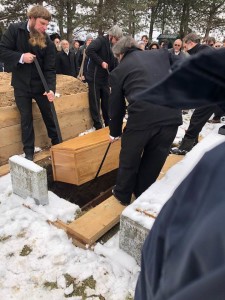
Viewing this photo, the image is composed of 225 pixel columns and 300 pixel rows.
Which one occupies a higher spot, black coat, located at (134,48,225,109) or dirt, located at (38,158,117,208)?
black coat, located at (134,48,225,109)

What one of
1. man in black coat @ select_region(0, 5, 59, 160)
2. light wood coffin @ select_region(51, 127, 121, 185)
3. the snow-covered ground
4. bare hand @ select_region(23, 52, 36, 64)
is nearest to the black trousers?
man in black coat @ select_region(0, 5, 59, 160)

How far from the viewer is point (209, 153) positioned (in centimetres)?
62

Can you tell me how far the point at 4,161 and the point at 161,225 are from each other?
146 inches

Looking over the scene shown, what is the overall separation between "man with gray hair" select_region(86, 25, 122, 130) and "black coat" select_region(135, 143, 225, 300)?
14.9 ft

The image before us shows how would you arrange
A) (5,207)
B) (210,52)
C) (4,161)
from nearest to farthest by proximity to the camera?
(210,52) < (5,207) < (4,161)

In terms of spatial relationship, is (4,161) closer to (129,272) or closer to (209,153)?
Result: (129,272)

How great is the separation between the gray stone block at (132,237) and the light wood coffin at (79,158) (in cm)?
131

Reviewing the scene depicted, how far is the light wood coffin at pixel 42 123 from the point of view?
13.0ft

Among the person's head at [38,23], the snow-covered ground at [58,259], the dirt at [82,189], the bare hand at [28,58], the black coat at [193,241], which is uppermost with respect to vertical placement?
the person's head at [38,23]

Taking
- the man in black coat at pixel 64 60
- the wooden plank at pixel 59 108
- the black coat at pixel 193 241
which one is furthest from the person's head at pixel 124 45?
the man in black coat at pixel 64 60

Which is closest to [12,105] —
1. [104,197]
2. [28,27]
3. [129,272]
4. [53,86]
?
[53,86]

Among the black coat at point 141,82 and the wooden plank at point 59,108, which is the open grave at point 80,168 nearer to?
the wooden plank at point 59,108

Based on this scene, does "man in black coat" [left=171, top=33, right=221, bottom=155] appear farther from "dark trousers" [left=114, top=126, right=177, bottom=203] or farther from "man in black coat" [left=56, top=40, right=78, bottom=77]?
"man in black coat" [left=56, top=40, right=78, bottom=77]

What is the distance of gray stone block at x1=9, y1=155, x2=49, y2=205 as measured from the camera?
9.61ft
